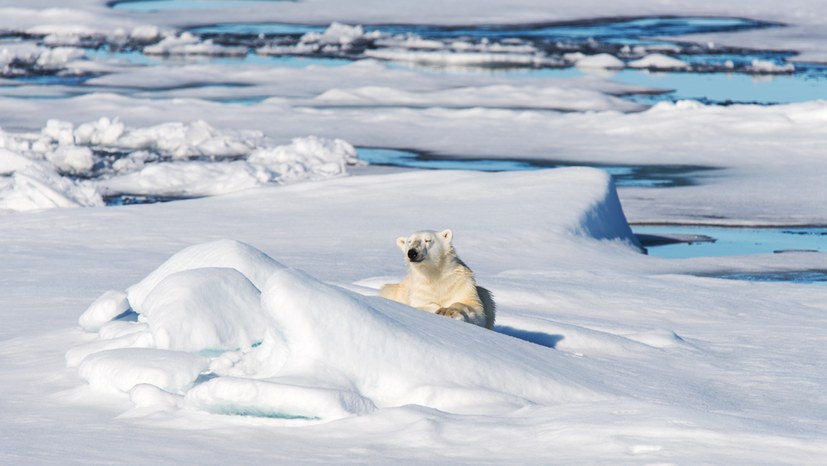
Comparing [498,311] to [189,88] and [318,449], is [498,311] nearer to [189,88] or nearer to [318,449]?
[318,449]

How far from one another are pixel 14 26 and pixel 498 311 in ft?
82.6

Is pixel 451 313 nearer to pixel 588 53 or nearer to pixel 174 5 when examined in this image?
pixel 588 53

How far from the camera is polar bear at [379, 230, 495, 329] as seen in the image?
4508mm

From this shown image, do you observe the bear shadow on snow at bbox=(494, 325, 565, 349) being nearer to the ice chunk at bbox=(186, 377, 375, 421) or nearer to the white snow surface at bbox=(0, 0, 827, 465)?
the white snow surface at bbox=(0, 0, 827, 465)

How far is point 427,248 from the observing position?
4555 millimetres

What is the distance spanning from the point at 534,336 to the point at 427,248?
22.4 inches

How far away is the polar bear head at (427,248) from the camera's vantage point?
4492mm

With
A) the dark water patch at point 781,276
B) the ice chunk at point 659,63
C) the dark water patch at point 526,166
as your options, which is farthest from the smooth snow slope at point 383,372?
the ice chunk at point 659,63

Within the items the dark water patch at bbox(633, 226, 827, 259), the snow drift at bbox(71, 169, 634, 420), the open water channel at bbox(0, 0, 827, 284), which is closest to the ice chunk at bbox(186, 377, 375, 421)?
the snow drift at bbox(71, 169, 634, 420)

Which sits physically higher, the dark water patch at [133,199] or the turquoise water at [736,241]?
the turquoise water at [736,241]

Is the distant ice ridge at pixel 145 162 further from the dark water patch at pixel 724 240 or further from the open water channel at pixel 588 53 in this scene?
the dark water patch at pixel 724 240

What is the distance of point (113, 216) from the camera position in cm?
904

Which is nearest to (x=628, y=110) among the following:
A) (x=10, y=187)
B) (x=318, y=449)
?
(x=10, y=187)

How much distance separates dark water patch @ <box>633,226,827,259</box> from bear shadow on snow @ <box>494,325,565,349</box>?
4639mm
